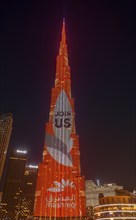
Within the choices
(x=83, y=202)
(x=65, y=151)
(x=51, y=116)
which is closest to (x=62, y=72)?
(x=51, y=116)

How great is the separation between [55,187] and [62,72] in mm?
43088

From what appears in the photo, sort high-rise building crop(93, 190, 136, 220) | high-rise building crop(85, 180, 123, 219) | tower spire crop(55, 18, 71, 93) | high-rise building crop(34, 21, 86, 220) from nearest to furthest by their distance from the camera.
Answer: high-rise building crop(34, 21, 86, 220), tower spire crop(55, 18, 71, 93), high-rise building crop(93, 190, 136, 220), high-rise building crop(85, 180, 123, 219)

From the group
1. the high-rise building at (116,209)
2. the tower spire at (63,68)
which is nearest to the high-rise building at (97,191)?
the high-rise building at (116,209)

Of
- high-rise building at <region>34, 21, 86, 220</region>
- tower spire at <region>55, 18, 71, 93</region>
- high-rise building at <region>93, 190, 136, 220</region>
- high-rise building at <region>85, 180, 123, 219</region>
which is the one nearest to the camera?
high-rise building at <region>34, 21, 86, 220</region>

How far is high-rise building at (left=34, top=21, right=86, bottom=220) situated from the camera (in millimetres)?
70312

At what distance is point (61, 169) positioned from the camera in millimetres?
75812

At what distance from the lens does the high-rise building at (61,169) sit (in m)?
70.3

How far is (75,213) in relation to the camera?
70.5 metres

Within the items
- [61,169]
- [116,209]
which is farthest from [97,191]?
[61,169]

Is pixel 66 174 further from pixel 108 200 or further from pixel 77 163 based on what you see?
pixel 108 200

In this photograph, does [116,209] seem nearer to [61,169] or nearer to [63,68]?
[61,169]

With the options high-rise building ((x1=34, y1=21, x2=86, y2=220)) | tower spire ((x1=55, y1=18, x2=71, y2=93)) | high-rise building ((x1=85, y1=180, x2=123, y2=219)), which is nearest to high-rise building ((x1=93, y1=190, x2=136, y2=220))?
high-rise building ((x1=34, y1=21, x2=86, y2=220))

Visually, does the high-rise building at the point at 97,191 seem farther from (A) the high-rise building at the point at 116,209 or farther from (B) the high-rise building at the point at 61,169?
(B) the high-rise building at the point at 61,169

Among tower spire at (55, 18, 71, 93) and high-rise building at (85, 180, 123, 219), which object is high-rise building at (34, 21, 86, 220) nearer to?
tower spire at (55, 18, 71, 93)
